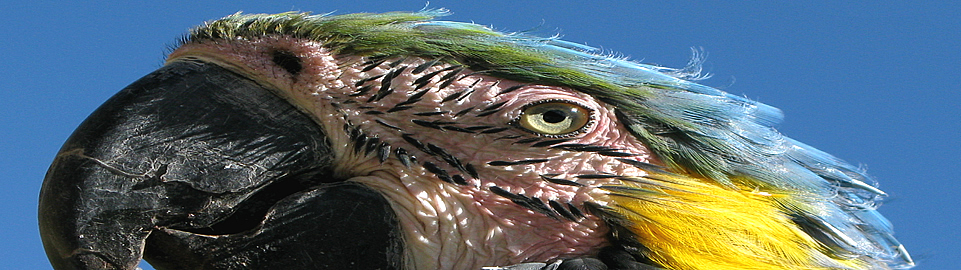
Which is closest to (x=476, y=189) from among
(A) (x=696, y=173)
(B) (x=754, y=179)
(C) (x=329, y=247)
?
(C) (x=329, y=247)

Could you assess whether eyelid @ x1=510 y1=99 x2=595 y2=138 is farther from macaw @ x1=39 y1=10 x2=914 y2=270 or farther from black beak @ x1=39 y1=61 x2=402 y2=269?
black beak @ x1=39 y1=61 x2=402 y2=269

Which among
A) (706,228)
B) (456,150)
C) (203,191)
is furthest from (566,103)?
(203,191)

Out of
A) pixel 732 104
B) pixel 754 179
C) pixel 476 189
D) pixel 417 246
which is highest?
pixel 732 104

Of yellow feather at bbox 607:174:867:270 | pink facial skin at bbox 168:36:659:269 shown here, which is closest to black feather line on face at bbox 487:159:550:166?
pink facial skin at bbox 168:36:659:269

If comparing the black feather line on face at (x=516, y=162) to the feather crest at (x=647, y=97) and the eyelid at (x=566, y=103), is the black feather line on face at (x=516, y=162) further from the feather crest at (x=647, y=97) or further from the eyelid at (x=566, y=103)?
the feather crest at (x=647, y=97)

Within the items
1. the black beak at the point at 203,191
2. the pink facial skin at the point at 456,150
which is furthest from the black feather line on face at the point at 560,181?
the black beak at the point at 203,191

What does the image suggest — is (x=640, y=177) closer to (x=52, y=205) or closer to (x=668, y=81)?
(x=668, y=81)

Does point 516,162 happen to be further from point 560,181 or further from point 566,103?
point 566,103
